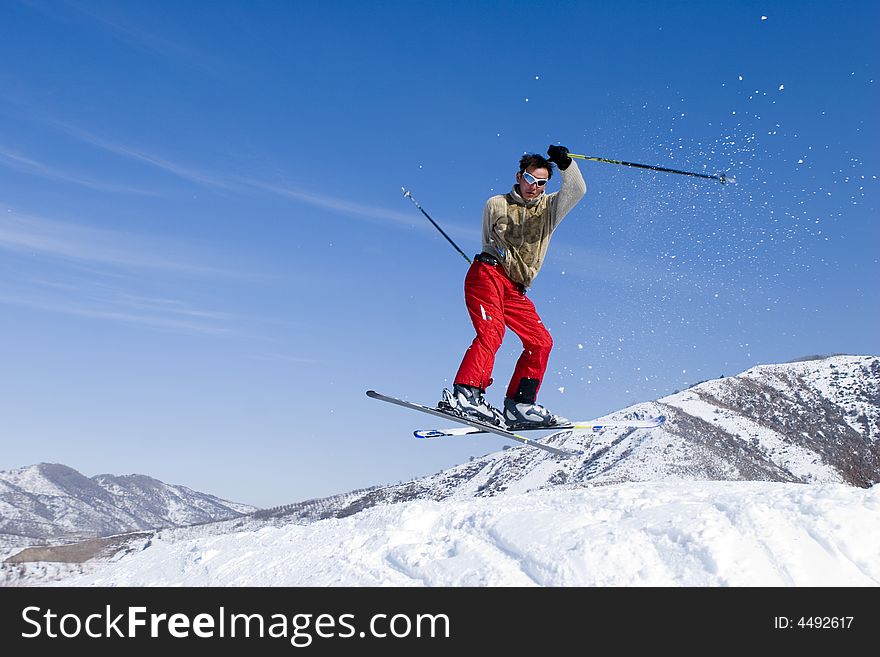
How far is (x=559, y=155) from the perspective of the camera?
28.2 feet

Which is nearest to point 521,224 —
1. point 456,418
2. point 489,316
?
point 489,316

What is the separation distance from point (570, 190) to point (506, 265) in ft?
3.93

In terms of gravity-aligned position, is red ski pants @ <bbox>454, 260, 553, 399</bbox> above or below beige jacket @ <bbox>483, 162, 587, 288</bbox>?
below

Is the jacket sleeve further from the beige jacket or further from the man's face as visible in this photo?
the man's face

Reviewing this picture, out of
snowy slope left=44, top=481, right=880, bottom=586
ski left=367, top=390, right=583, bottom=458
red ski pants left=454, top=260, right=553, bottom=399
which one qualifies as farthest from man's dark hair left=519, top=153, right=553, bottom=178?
snowy slope left=44, top=481, right=880, bottom=586

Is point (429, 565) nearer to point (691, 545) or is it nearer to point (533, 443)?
point (533, 443)

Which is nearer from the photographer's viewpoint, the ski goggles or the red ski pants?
the ski goggles

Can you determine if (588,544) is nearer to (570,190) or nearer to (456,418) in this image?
(456,418)

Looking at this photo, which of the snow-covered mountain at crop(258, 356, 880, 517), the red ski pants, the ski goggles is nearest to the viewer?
the ski goggles

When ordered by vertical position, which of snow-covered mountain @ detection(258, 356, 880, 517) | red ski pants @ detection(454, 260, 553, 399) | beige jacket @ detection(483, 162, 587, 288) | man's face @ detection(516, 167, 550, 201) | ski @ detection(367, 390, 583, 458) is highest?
snow-covered mountain @ detection(258, 356, 880, 517)

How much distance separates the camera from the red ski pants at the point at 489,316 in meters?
9.07

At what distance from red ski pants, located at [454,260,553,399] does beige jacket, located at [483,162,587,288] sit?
9.2 inches

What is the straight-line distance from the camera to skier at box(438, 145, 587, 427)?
29.4 feet
